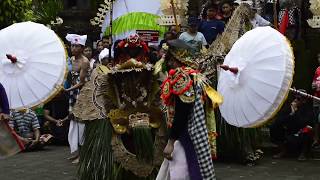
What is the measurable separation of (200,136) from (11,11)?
26.4 feet

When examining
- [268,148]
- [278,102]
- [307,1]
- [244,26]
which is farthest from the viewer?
[307,1]

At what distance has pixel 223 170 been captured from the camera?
8.81 meters

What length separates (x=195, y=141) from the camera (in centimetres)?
539

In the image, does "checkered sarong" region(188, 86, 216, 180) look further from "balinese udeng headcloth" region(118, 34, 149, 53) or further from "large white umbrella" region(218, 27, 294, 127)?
"balinese udeng headcloth" region(118, 34, 149, 53)

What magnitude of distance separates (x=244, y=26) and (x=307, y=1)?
284 centimetres

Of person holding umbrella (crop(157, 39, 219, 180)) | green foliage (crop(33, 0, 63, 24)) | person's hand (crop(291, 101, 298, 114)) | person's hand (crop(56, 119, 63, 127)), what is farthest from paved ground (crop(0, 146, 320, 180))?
green foliage (crop(33, 0, 63, 24))

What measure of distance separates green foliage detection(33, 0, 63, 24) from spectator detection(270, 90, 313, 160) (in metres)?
8.41

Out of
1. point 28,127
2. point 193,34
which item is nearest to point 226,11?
point 193,34

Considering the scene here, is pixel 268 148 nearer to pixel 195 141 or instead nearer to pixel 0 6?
A: pixel 195 141

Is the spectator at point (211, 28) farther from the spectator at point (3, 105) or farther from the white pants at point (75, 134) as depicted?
the spectator at point (3, 105)

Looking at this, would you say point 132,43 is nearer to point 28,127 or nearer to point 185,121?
point 185,121

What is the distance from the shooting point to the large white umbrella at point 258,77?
209 inches

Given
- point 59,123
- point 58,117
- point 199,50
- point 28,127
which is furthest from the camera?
point 58,117

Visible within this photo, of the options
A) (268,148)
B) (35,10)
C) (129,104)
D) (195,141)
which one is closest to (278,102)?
(195,141)
